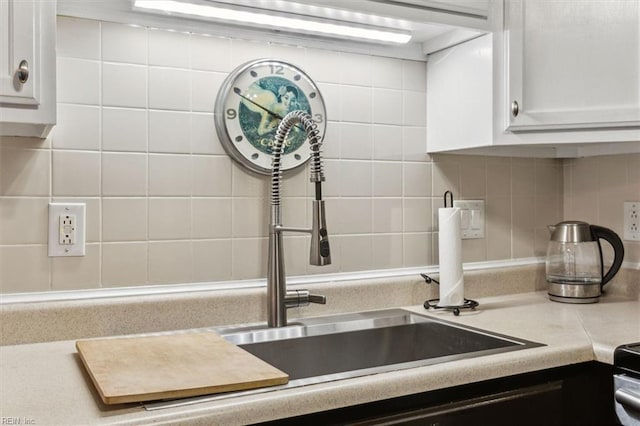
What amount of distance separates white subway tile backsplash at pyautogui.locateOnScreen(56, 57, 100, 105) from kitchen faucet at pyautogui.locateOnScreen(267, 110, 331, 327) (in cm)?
44

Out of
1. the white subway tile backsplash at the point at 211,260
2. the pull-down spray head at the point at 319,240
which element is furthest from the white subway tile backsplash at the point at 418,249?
the white subway tile backsplash at the point at 211,260

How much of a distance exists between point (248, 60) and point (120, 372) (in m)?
0.89

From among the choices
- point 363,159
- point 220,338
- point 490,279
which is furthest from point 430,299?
point 220,338

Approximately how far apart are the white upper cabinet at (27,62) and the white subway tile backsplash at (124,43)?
0.88 feet

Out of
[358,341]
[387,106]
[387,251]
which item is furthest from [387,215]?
[358,341]

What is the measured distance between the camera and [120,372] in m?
1.02

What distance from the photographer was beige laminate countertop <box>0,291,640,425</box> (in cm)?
89

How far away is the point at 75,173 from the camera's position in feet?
4.54

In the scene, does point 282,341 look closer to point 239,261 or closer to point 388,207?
point 239,261

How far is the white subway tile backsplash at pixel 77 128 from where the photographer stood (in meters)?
1.38

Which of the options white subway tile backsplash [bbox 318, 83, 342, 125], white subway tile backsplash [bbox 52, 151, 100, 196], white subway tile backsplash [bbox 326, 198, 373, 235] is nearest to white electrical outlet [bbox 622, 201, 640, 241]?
white subway tile backsplash [bbox 326, 198, 373, 235]

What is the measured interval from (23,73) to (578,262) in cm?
158

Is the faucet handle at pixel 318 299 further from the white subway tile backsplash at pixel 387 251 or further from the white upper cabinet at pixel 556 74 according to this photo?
the white upper cabinet at pixel 556 74

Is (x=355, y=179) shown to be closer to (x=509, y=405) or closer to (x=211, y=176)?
(x=211, y=176)
